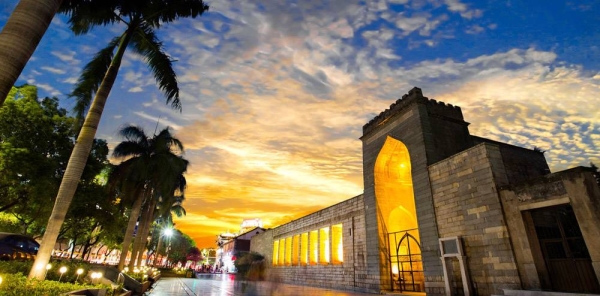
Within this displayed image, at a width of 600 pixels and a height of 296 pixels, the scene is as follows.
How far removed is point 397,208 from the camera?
16375mm

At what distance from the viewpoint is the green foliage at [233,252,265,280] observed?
3280 centimetres

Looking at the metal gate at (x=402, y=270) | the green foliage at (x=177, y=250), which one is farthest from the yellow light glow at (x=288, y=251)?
the green foliage at (x=177, y=250)

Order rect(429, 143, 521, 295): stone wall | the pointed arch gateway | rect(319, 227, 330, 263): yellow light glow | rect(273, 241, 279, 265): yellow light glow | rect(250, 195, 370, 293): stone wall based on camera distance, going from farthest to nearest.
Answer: rect(273, 241, 279, 265): yellow light glow < rect(319, 227, 330, 263): yellow light glow < rect(250, 195, 370, 293): stone wall < the pointed arch gateway < rect(429, 143, 521, 295): stone wall

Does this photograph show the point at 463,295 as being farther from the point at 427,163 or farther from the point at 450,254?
the point at 427,163

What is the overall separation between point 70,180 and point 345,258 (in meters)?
15.0

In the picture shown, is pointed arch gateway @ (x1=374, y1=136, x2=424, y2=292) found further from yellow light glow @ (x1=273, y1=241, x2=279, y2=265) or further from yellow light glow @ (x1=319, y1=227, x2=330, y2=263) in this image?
yellow light glow @ (x1=273, y1=241, x2=279, y2=265)

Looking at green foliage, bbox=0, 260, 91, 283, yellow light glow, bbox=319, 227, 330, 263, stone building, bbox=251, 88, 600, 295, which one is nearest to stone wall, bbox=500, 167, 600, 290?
stone building, bbox=251, 88, 600, 295

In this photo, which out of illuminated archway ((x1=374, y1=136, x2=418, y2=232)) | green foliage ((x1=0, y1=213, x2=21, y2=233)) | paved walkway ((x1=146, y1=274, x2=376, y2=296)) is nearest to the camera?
paved walkway ((x1=146, y1=274, x2=376, y2=296))

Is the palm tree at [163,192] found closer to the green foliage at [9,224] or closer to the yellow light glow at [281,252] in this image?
the green foliage at [9,224]

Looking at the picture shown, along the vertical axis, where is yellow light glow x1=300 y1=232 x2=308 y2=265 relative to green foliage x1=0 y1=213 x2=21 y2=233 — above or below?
below

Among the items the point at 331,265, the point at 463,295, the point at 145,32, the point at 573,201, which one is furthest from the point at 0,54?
the point at 331,265

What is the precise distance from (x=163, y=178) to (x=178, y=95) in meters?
10.0

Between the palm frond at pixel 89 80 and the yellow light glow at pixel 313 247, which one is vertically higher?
the palm frond at pixel 89 80

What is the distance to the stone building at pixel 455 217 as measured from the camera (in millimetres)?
8148
